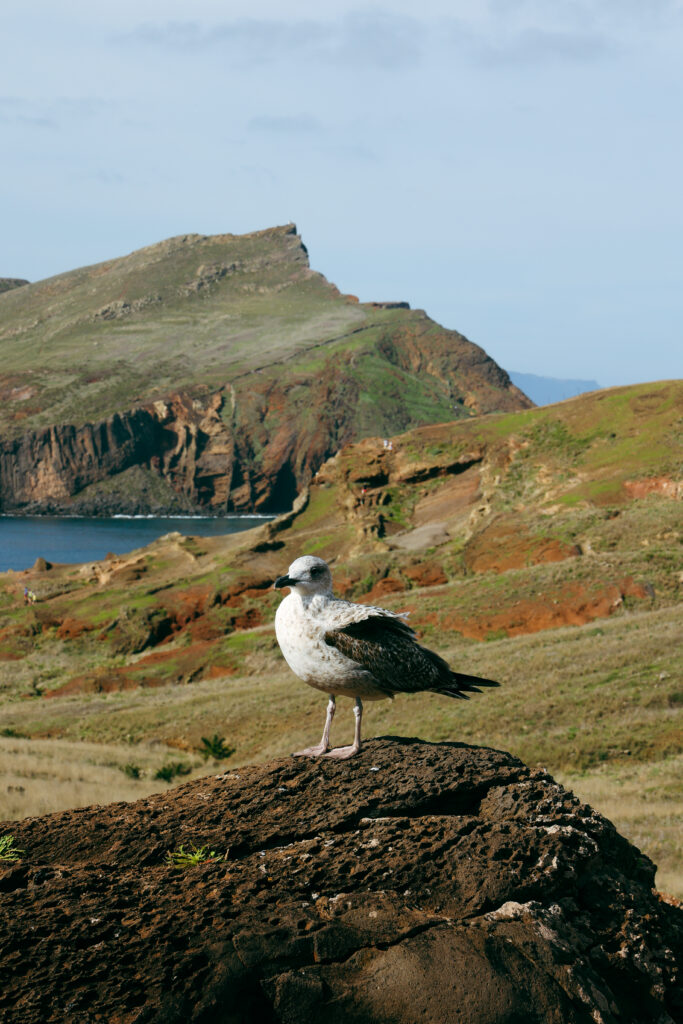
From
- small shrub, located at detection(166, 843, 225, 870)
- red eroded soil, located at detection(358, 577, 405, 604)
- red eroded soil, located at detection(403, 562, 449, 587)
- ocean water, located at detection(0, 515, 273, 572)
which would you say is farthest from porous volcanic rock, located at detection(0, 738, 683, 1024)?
ocean water, located at detection(0, 515, 273, 572)

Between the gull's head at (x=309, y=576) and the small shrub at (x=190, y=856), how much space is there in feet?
8.14

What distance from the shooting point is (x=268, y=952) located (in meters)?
4.75

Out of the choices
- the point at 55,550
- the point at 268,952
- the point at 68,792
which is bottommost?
the point at 55,550

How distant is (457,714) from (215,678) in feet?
69.5

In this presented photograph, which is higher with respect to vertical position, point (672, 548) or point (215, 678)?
point (672, 548)

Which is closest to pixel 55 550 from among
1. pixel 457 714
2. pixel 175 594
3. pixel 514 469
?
pixel 175 594

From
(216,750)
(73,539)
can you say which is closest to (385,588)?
(216,750)

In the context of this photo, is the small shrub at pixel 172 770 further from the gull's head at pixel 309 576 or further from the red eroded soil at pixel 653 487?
the red eroded soil at pixel 653 487

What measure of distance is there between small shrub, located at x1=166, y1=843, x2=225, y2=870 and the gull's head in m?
2.48

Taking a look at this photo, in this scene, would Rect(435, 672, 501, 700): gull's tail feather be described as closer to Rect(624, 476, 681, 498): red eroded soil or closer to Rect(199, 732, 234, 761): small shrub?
Rect(199, 732, 234, 761): small shrub

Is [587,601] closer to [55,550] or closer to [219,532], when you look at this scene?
[55,550]

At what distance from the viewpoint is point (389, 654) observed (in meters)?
7.99

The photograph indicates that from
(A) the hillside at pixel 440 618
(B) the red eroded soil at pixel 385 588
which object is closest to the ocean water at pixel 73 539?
(A) the hillside at pixel 440 618

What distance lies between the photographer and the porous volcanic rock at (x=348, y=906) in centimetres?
452
